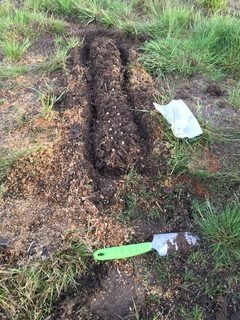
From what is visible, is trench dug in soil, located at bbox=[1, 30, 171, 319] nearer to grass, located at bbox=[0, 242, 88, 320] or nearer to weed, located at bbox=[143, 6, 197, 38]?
grass, located at bbox=[0, 242, 88, 320]

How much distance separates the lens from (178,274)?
239cm

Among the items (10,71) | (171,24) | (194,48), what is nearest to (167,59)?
(194,48)

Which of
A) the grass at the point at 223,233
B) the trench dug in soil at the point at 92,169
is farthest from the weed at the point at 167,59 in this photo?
the grass at the point at 223,233

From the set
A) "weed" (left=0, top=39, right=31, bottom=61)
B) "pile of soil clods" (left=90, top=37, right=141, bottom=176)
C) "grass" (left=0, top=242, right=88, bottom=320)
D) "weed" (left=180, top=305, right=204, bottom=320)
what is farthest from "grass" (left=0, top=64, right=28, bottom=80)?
"weed" (left=180, top=305, right=204, bottom=320)

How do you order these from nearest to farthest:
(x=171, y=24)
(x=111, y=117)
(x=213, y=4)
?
1. (x=111, y=117)
2. (x=171, y=24)
3. (x=213, y=4)

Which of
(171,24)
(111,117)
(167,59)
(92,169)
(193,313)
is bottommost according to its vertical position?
(193,313)

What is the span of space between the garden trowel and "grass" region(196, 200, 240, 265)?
9 centimetres

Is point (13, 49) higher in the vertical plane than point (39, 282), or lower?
higher

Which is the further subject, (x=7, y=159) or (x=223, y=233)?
(x=7, y=159)

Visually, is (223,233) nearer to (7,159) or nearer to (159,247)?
(159,247)

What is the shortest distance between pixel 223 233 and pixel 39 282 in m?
1.03

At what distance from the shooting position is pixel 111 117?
316cm

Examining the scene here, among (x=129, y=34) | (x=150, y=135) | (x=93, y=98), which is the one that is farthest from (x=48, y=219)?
(x=129, y=34)

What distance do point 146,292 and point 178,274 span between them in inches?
8.1
